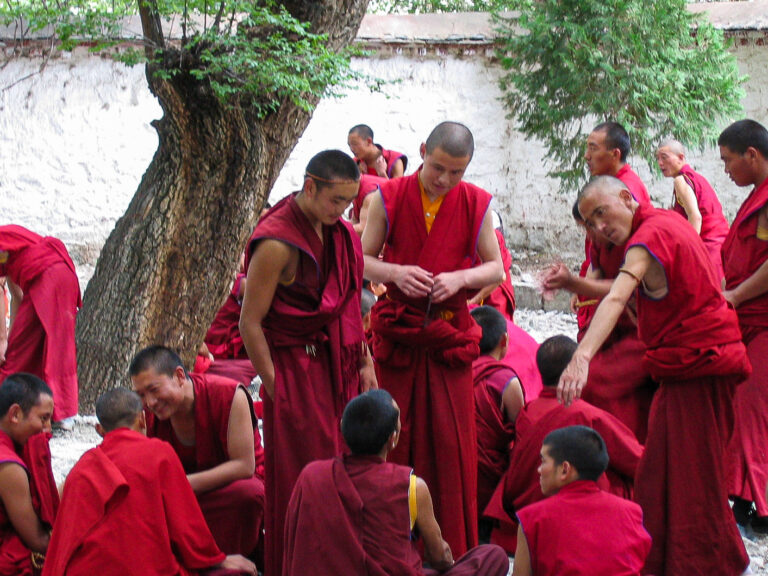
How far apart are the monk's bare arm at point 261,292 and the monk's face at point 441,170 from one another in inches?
29.3

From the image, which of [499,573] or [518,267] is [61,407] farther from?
[518,267]

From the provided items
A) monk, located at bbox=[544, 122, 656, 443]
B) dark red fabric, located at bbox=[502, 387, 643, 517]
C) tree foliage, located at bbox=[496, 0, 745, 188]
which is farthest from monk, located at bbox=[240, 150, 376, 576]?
tree foliage, located at bbox=[496, 0, 745, 188]

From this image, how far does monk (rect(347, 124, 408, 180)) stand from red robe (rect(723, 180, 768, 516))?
3665 millimetres

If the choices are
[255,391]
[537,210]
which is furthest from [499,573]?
[537,210]

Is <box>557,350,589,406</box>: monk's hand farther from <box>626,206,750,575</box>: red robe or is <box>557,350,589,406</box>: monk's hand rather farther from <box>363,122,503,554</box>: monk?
<box>363,122,503,554</box>: monk

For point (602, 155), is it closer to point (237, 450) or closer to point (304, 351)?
point (304, 351)

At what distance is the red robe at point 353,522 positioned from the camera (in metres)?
2.76

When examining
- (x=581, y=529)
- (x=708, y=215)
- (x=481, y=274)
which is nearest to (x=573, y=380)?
(x=581, y=529)

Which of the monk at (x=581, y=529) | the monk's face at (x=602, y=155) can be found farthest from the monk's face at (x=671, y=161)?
the monk at (x=581, y=529)

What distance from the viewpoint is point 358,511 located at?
276cm

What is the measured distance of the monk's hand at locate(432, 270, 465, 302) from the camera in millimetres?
3629

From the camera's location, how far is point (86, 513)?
9.86 ft

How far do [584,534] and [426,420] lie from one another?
3.59ft

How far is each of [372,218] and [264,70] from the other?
→ 1133 millimetres
